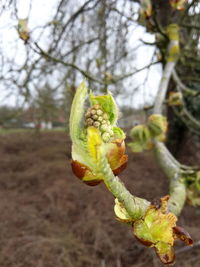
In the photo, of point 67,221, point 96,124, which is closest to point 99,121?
point 96,124

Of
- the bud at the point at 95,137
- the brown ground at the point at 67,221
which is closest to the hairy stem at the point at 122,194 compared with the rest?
the bud at the point at 95,137

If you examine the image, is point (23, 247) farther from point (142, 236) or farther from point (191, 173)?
point (142, 236)

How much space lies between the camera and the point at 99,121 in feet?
1.60

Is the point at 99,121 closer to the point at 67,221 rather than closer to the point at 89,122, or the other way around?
the point at 89,122

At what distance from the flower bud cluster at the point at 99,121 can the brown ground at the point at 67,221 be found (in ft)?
4.89

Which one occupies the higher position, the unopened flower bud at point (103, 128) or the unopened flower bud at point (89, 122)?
the unopened flower bud at point (89, 122)

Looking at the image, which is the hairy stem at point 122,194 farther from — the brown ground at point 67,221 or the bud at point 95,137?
the brown ground at point 67,221

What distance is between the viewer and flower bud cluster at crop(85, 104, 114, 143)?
1.58ft

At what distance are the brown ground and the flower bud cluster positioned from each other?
1489mm

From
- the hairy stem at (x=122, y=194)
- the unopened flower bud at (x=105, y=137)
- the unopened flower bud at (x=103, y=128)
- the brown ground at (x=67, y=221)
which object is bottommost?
the brown ground at (x=67, y=221)

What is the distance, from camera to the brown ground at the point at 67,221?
2.68 metres

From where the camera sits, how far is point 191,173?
1094 millimetres

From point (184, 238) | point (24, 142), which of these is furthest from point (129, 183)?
point (24, 142)

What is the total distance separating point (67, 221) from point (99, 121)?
349 centimetres
